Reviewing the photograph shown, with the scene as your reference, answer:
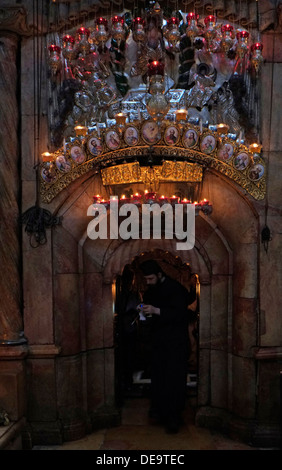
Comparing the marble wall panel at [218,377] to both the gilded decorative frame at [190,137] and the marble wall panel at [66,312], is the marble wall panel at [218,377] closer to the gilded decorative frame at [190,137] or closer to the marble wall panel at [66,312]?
the marble wall panel at [66,312]

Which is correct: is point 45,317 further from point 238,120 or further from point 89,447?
point 238,120

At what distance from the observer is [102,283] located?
763 centimetres

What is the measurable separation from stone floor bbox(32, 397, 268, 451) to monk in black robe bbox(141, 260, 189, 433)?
0.21 m

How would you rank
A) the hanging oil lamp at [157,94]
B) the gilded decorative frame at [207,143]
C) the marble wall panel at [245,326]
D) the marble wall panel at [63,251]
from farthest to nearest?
the marble wall panel at [63,251] → the marble wall panel at [245,326] → the gilded decorative frame at [207,143] → the hanging oil lamp at [157,94]

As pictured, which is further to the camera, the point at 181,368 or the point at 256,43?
the point at 181,368

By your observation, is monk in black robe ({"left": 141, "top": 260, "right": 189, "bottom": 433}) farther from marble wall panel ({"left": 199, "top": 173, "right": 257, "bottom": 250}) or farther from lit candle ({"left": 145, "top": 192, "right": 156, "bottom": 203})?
lit candle ({"left": 145, "top": 192, "right": 156, "bottom": 203})

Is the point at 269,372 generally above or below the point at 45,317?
below

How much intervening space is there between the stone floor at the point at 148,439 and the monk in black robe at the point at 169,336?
21cm

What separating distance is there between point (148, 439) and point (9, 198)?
13.2 feet

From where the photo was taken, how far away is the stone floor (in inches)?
267

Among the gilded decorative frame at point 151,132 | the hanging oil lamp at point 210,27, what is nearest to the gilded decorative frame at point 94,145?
the gilded decorative frame at point 151,132

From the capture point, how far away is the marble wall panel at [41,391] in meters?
7.01

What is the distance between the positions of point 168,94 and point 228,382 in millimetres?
4396

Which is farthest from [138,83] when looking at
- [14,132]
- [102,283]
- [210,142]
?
[102,283]
